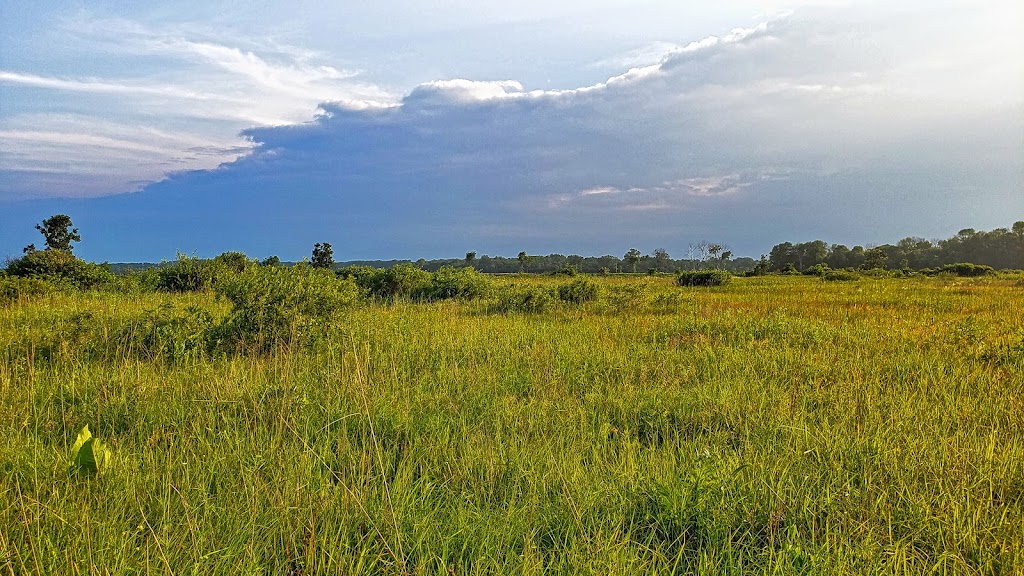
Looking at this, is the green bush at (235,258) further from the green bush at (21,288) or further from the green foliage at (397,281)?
the green bush at (21,288)

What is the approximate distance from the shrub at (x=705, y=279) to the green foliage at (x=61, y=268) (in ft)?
89.0

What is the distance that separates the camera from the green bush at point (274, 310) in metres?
7.59

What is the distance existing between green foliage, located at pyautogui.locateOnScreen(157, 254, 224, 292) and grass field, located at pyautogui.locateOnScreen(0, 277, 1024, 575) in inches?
383

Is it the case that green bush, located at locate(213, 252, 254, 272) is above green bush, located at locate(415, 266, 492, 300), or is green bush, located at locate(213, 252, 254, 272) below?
above

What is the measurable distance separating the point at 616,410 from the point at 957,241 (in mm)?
116936

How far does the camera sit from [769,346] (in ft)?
27.2

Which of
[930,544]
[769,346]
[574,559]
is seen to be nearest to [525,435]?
[574,559]

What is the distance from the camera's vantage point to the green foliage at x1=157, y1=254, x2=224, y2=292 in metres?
16.7

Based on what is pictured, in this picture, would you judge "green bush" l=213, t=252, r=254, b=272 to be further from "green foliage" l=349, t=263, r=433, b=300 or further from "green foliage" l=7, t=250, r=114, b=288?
"green foliage" l=349, t=263, r=433, b=300

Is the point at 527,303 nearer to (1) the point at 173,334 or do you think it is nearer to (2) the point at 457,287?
(2) the point at 457,287

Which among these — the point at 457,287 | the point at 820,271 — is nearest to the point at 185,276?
the point at 457,287

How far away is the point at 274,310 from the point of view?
7.79 metres

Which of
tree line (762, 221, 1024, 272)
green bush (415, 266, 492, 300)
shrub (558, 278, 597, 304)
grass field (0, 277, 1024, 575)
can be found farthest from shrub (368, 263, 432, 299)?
tree line (762, 221, 1024, 272)

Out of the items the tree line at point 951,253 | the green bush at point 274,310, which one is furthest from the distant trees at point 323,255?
the tree line at point 951,253
